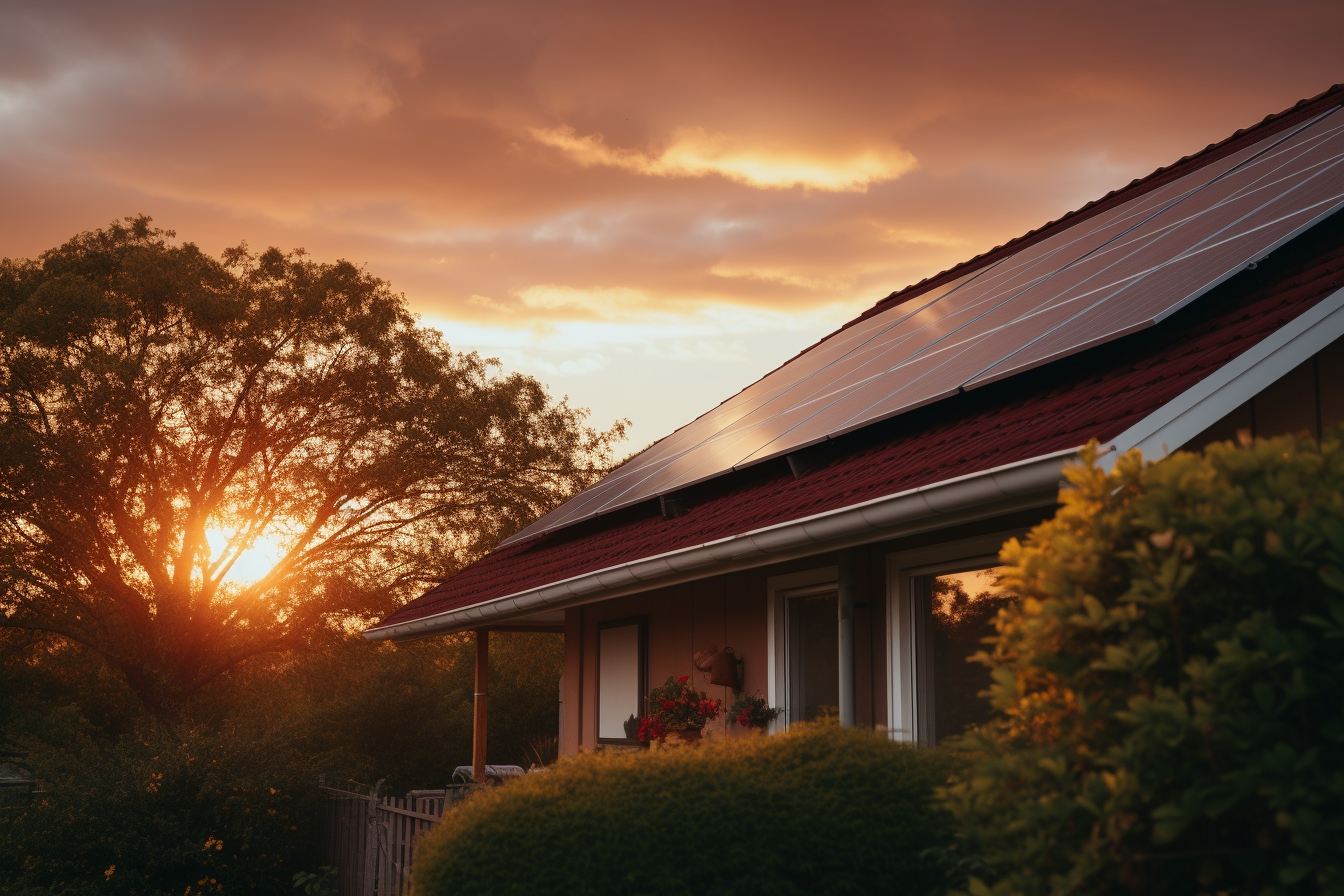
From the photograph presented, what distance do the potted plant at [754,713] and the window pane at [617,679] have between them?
9.35ft

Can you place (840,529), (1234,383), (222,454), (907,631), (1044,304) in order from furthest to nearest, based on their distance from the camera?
1. (222,454)
2. (1044,304)
3. (907,631)
4. (840,529)
5. (1234,383)

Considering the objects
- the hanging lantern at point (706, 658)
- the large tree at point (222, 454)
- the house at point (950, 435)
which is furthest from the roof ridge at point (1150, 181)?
the large tree at point (222, 454)

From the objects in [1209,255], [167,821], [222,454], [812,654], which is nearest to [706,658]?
[812,654]

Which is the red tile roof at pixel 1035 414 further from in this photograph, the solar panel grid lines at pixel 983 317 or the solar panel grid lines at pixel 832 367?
the solar panel grid lines at pixel 832 367

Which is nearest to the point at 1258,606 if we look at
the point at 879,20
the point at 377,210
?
the point at 879,20

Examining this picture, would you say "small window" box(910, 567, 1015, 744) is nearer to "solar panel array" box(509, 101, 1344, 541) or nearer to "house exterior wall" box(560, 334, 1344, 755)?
"house exterior wall" box(560, 334, 1344, 755)

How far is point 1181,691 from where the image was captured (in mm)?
2943

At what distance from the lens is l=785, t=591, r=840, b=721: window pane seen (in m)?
8.80

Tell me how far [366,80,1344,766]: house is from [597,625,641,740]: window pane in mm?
34

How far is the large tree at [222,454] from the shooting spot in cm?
2580

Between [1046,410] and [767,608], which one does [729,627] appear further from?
[1046,410]

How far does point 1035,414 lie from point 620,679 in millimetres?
7066

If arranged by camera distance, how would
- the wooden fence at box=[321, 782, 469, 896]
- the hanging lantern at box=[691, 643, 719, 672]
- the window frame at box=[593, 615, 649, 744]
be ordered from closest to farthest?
1. the hanging lantern at box=[691, 643, 719, 672]
2. the wooden fence at box=[321, 782, 469, 896]
3. the window frame at box=[593, 615, 649, 744]

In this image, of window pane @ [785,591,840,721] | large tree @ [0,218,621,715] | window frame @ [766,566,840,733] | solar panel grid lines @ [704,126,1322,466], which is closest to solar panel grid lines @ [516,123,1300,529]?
solar panel grid lines @ [704,126,1322,466]
